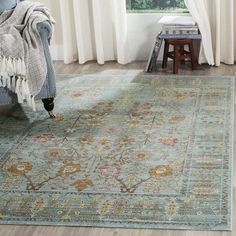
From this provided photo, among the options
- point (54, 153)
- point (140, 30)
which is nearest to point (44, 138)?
point (54, 153)

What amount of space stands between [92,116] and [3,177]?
0.96 meters

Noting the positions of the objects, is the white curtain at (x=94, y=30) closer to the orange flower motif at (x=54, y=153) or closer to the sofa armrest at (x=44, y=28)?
the sofa armrest at (x=44, y=28)

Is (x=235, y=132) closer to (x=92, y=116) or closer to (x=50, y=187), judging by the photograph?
(x=92, y=116)

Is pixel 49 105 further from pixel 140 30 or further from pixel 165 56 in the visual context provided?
pixel 140 30

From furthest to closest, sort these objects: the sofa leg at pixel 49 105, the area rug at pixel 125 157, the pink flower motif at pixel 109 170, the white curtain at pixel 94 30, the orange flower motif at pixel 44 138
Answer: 1. the white curtain at pixel 94 30
2. the sofa leg at pixel 49 105
3. the orange flower motif at pixel 44 138
4. the pink flower motif at pixel 109 170
5. the area rug at pixel 125 157

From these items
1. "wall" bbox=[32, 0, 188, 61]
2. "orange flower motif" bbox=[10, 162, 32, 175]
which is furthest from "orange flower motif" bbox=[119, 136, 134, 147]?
"wall" bbox=[32, 0, 188, 61]

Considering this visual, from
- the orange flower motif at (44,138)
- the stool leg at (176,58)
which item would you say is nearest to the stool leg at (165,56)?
the stool leg at (176,58)

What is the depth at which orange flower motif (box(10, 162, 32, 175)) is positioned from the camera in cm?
321

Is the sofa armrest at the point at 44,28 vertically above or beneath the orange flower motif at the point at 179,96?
above

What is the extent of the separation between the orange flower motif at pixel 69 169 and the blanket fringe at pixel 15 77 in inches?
28.7

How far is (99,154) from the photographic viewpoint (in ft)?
11.0

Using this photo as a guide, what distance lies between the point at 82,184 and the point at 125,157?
0.38 meters

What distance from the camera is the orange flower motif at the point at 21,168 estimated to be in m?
Answer: 3.21

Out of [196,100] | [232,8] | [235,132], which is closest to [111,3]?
[232,8]
